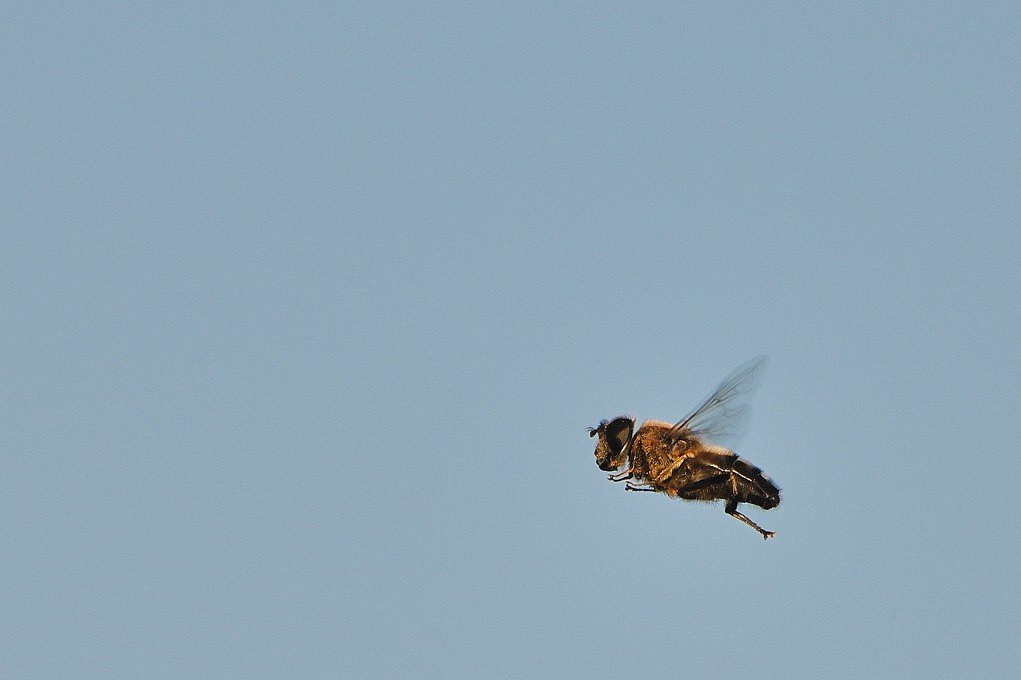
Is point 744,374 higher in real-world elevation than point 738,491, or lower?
higher

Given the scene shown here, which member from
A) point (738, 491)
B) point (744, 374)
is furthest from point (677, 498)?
point (744, 374)

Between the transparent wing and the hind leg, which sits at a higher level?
the transparent wing

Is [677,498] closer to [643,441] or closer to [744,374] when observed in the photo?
[643,441]

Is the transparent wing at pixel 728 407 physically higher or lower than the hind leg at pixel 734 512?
higher
